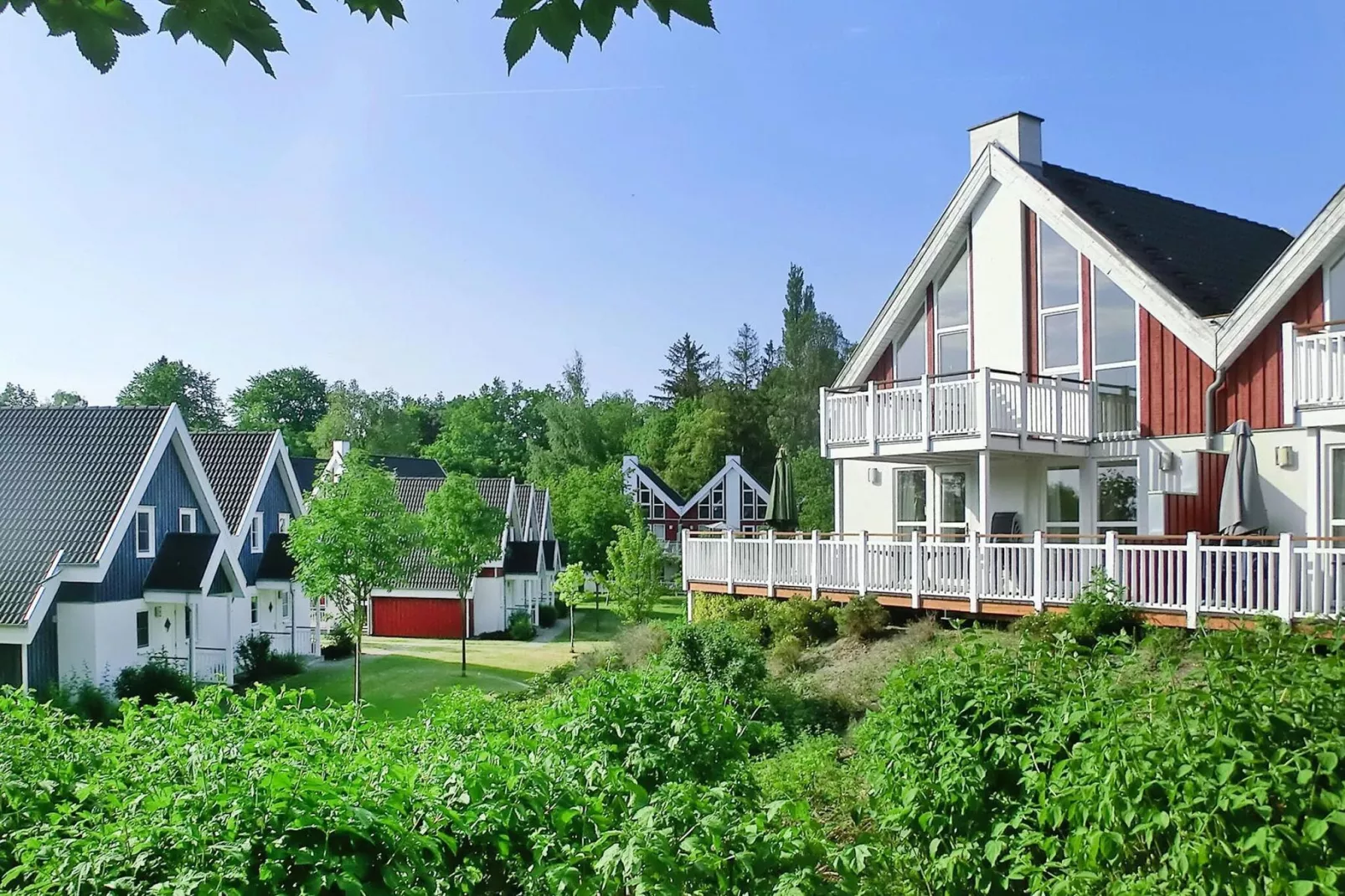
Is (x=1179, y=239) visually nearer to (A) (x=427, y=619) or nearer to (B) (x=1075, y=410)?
(B) (x=1075, y=410)

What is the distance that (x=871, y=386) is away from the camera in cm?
1733

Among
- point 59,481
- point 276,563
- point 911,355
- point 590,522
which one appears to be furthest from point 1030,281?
point 590,522

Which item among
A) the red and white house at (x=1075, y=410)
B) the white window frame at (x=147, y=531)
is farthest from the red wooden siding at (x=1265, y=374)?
the white window frame at (x=147, y=531)

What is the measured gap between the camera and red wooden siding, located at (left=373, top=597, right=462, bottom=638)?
4044 cm

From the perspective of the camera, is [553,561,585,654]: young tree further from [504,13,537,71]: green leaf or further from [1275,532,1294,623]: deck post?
[504,13,537,71]: green leaf

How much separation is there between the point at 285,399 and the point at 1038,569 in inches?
3457

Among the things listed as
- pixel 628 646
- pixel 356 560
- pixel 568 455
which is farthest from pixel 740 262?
pixel 628 646

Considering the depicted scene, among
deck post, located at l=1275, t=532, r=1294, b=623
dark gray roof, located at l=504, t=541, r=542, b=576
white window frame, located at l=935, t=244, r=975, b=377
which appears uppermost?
white window frame, located at l=935, t=244, r=975, b=377

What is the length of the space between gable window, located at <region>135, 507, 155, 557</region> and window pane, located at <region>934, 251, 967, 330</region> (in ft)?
62.0

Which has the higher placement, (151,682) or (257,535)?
(257,535)

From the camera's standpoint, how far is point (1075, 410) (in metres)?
16.5

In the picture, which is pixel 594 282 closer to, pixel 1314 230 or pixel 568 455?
pixel 1314 230

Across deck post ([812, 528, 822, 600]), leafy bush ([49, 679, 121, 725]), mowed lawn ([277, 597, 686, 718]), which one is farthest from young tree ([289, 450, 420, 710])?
deck post ([812, 528, 822, 600])

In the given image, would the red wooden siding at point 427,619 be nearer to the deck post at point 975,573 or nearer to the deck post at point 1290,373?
the deck post at point 975,573
